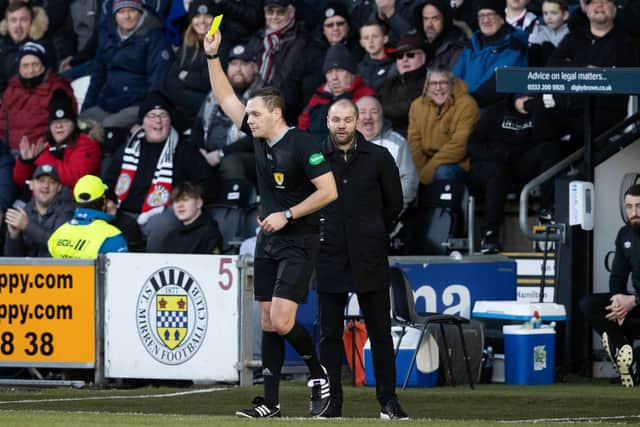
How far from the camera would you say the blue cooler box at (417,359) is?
13.1 metres

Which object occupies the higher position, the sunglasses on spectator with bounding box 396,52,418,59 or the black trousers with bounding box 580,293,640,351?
the sunglasses on spectator with bounding box 396,52,418,59

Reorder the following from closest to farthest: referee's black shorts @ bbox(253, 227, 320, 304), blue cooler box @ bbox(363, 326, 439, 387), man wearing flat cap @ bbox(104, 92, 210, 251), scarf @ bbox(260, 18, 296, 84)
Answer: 1. referee's black shorts @ bbox(253, 227, 320, 304)
2. blue cooler box @ bbox(363, 326, 439, 387)
3. man wearing flat cap @ bbox(104, 92, 210, 251)
4. scarf @ bbox(260, 18, 296, 84)

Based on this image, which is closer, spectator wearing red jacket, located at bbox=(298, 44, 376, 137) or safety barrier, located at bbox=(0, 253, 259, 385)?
safety barrier, located at bbox=(0, 253, 259, 385)

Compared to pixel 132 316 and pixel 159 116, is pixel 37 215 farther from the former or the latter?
pixel 132 316

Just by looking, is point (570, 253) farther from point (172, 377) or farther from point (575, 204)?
point (172, 377)

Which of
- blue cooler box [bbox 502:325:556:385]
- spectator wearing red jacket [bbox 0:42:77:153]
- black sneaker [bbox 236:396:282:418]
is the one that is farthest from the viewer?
spectator wearing red jacket [bbox 0:42:77:153]

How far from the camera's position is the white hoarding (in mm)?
13211

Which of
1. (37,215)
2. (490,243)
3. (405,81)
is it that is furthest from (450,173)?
(37,215)

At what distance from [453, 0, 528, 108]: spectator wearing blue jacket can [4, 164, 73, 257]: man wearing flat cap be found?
14.1ft

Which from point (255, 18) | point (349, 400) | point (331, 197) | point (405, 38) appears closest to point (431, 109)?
point (405, 38)

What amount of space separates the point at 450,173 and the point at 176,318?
11.2 ft

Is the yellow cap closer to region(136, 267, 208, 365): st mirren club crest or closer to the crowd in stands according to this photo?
the crowd in stands

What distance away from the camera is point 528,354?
13516mm

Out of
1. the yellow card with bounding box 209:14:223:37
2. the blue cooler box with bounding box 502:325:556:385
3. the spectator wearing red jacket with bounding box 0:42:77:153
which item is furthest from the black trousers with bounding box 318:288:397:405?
the spectator wearing red jacket with bounding box 0:42:77:153
